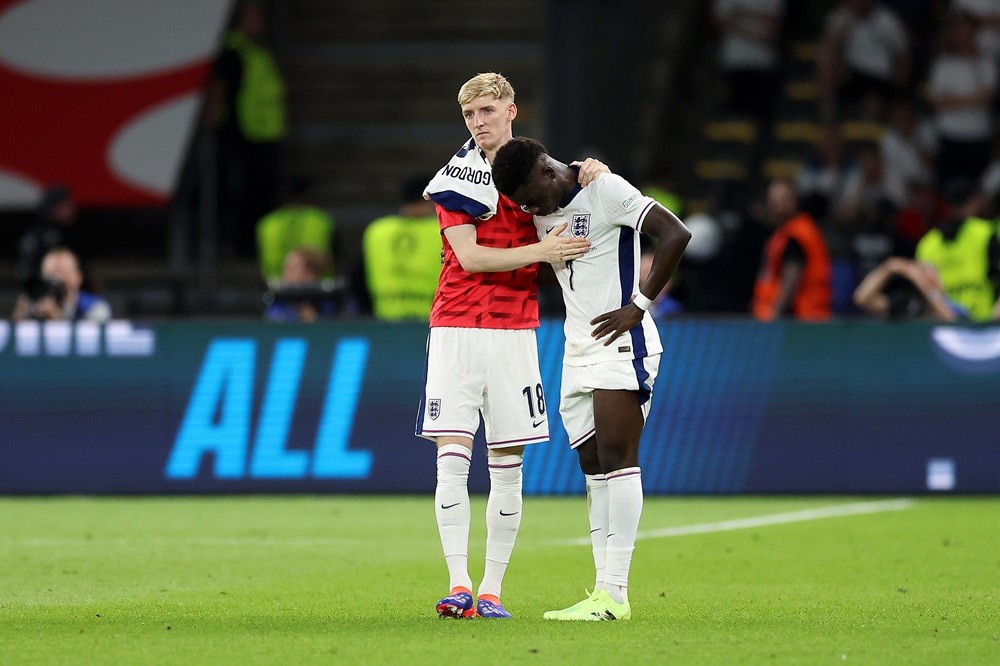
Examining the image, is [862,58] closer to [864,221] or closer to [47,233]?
[864,221]

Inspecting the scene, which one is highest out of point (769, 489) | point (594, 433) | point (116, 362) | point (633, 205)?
point (633, 205)

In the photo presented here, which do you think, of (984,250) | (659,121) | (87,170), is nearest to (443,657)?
(984,250)

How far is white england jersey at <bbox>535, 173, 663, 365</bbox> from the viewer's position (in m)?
7.20

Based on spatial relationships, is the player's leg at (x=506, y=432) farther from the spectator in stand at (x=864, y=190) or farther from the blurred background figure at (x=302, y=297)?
the spectator in stand at (x=864, y=190)

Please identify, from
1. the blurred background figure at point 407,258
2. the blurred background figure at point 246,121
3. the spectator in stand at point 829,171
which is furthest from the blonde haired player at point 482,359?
the spectator in stand at point 829,171

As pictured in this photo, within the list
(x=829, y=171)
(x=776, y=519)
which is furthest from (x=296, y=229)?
(x=776, y=519)

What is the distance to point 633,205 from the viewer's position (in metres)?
7.12

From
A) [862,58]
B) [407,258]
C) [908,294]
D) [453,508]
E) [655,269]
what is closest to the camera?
[655,269]

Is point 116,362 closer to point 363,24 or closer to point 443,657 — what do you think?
point 443,657

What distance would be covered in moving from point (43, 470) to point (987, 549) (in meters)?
6.69

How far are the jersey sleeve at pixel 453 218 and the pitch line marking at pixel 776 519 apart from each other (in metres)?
3.47

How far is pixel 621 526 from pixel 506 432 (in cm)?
64

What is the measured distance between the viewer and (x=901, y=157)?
19.3 m

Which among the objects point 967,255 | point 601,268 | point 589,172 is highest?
point 589,172
